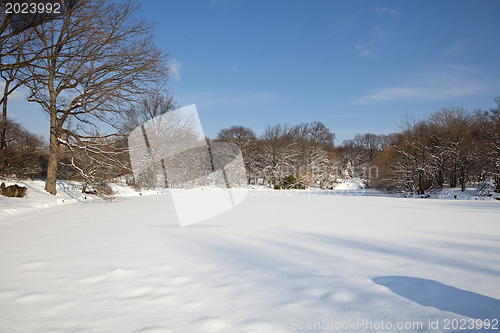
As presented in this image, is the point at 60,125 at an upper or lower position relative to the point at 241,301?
upper

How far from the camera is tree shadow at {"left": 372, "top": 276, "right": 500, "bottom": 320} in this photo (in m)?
1.72

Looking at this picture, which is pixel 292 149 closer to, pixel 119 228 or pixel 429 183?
pixel 429 183

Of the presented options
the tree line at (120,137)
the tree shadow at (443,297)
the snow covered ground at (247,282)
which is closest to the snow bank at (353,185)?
the tree line at (120,137)

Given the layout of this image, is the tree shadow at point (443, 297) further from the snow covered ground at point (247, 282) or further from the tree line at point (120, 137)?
the tree line at point (120, 137)

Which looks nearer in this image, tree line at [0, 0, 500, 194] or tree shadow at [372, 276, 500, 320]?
tree shadow at [372, 276, 500, 320]

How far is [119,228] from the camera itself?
187 inches

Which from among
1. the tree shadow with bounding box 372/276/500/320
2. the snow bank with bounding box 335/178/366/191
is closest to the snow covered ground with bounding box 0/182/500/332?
the tree shadow with bounding box 372/276/500/320

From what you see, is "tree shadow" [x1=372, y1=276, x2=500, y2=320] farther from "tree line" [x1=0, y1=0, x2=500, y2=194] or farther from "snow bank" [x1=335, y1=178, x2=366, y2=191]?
"snow bank" [x1=335, y1=178, x2=366, y2=191]

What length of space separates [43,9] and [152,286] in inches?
281

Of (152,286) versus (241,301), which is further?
(152,286)

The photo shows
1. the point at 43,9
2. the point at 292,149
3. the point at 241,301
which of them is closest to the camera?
the point at 241,301

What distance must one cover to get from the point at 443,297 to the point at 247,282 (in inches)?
58.8

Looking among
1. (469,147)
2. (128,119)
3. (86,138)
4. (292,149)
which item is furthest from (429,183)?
(86,138)

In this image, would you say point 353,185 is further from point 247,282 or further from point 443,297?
point 247,282
